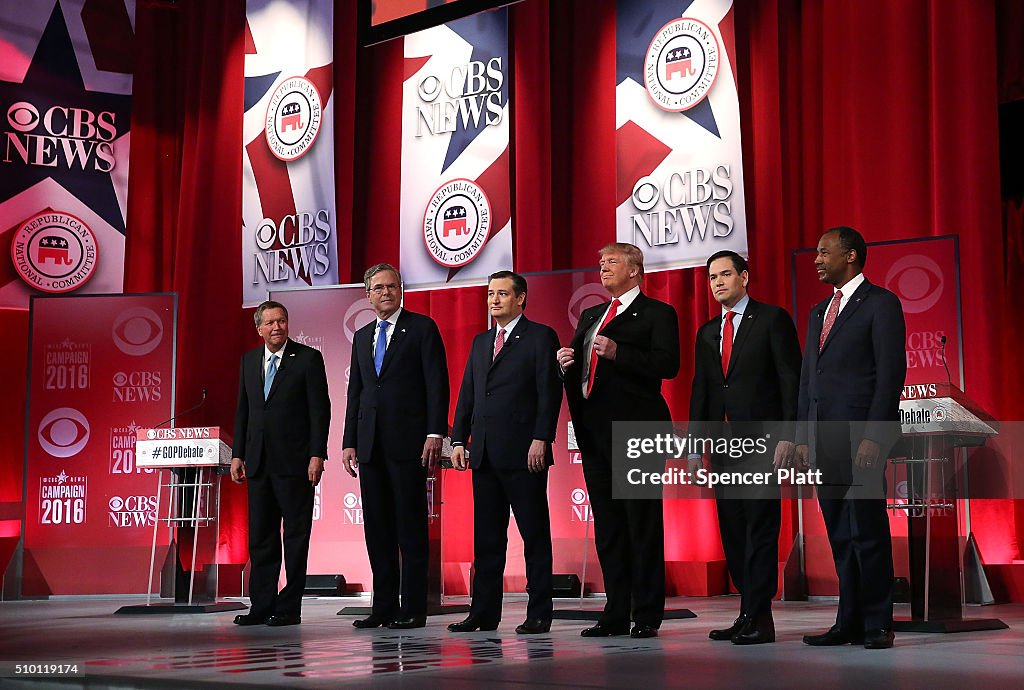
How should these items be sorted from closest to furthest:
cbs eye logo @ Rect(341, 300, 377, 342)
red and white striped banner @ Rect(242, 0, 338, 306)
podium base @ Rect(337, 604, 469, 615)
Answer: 1. podium base @ Rect(337, 604, 469, 615)
2. cbs eye logo @ Rect(341, 300, 377, 342)
3. red and white striped banner @ Rect(242, 0, 338, 306)

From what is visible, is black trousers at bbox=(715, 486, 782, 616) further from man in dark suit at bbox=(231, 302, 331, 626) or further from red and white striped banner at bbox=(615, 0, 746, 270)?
red and white striped banner at bbox=(615, 0, 746, 270)

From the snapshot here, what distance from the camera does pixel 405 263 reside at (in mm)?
7887

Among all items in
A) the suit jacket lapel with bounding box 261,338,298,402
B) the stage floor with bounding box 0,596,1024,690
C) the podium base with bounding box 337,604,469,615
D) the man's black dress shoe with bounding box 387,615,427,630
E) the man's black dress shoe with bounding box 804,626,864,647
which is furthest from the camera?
the podium base with bounding box 337,604,469,615

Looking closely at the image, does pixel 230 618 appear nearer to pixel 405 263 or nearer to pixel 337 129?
pixel 405 263

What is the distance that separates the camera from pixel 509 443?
14.2ft

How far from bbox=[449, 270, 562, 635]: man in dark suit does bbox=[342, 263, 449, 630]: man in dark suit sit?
0.73 ft

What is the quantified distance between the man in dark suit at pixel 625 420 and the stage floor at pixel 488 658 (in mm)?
177

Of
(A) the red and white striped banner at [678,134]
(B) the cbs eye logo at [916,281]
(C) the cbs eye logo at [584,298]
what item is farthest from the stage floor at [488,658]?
(A) the red and white striped banner at [678,134]

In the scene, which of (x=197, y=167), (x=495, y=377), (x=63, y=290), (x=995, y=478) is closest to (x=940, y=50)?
(x=995, y=478)

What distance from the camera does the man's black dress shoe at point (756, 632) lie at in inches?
147

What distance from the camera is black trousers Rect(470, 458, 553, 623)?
4.28 meters

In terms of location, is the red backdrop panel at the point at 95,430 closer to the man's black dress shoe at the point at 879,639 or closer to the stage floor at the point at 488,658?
the stage floor at the point at 488,658

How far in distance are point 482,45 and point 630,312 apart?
13.2 feet

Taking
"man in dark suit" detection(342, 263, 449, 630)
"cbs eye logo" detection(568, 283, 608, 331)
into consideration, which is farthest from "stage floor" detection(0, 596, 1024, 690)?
"cbs eye logo" detection(568, 283, 608, 331)
